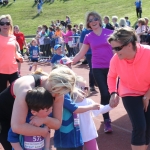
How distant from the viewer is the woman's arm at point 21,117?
10.1ft

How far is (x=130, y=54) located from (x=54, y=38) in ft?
48.6

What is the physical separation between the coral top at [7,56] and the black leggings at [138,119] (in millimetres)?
2451

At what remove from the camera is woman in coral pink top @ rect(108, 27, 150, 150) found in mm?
4043

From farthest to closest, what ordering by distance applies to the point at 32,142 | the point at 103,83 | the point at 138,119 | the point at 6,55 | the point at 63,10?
the point at 63,10, the point at 6,55, the point at 103,83, the point at 138,119, the point at 32,142

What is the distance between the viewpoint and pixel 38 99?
3.02m

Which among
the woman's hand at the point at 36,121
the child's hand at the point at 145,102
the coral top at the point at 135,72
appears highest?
the coral top at the point at 135,72

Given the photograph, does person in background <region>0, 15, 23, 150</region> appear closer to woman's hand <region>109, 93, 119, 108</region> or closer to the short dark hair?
woman's hand <region>109, 93, 119, 108</region>

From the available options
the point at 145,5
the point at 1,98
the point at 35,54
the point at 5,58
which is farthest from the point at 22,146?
the point at 145,5

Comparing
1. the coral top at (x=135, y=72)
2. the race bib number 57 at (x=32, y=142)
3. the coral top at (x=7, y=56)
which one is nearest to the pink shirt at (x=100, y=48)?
the coral top at (x=7, y=56)

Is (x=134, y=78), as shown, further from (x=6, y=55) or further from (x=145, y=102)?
(x=6, y=55)

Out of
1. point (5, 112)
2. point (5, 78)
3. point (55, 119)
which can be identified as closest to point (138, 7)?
point (5, 78)

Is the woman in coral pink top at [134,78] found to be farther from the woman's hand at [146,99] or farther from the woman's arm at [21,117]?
the woman's arm at [21,117]

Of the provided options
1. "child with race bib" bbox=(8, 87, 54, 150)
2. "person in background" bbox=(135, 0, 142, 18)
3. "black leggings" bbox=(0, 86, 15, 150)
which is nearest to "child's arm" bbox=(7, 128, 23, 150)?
"child with race bib" bbox=(8, 87, 54, 150)

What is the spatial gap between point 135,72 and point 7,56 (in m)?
2.67
